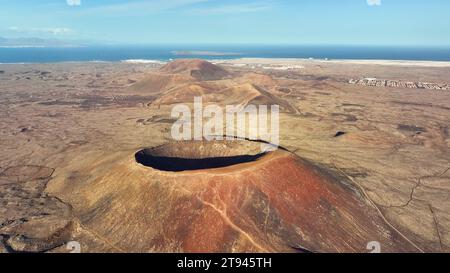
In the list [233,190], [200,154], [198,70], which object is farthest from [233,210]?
[198,70]

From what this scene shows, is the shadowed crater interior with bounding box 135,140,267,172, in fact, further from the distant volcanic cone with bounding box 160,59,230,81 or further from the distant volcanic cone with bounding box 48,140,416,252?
the distant volcanic cone with bounding box 160,59,230,81

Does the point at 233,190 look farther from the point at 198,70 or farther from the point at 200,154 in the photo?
the point at 198,70

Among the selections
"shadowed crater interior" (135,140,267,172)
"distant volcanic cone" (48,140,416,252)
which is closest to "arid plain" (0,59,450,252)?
"distant volcanic cone" (48,140,416,252)

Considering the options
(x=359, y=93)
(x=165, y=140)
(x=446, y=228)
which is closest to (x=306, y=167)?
(x=446, y=228)

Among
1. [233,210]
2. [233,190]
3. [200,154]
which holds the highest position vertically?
[233,190]

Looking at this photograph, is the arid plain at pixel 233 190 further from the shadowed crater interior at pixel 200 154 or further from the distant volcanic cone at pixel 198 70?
the distant volcanic cone at pixel 198 70

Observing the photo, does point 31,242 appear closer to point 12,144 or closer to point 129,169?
point 129,169
